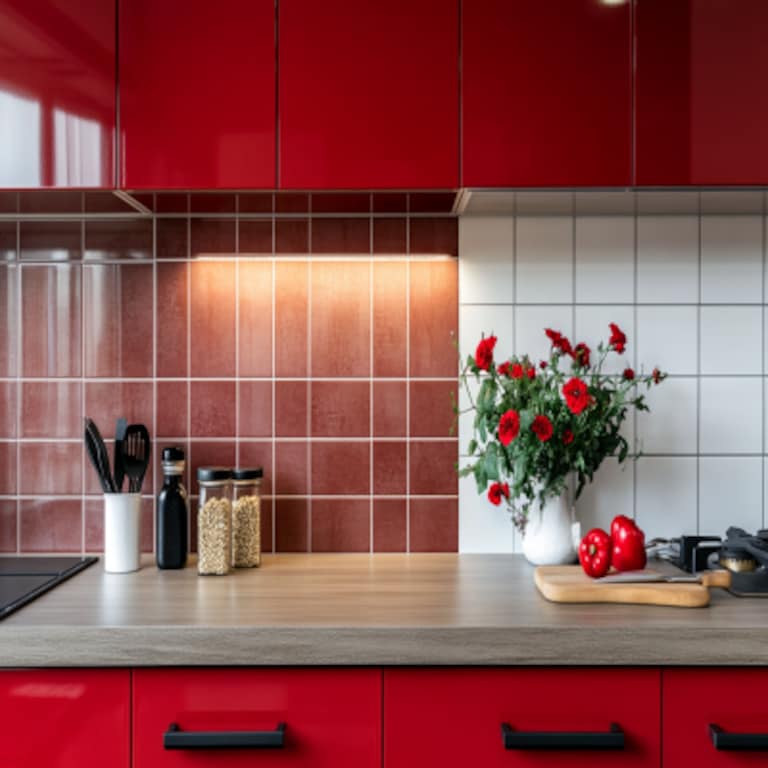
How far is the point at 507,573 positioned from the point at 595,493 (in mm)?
356

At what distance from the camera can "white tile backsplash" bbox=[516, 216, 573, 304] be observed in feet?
6.09

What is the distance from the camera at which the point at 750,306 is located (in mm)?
1859

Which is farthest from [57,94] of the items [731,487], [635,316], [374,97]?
[731,487]

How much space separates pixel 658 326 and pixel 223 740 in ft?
4.37

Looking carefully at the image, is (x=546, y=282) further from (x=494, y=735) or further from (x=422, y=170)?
(x=494, y=735)

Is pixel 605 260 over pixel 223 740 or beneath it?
over

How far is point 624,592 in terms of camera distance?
1396 millimetres

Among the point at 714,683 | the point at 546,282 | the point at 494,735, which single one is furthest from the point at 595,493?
the point at 494,735

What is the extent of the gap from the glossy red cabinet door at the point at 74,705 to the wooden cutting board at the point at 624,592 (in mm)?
763

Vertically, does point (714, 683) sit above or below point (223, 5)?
below

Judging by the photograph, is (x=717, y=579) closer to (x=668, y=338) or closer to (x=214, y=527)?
(x=668, y=338)

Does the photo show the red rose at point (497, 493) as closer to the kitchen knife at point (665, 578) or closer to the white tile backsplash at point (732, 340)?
the kitchen knife at point (665, 578)

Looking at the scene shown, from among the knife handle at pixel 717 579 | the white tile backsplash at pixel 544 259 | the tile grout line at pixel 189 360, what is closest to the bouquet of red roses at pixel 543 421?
the white tile backsplash at pixel 544 259

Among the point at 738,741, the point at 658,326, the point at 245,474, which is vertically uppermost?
the point at 658,326
